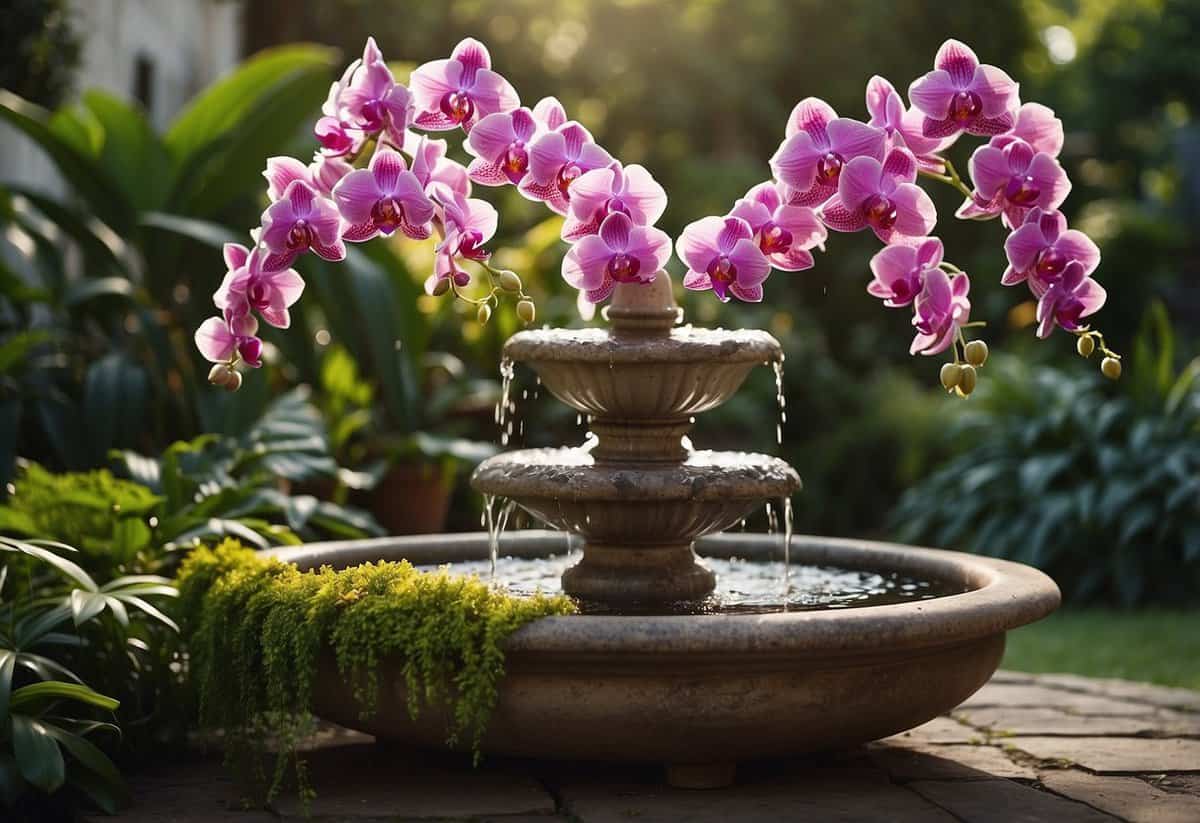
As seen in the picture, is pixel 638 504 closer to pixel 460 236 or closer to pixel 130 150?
pixel 460 236

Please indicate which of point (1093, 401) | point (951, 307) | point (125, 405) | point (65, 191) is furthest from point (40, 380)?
point (1093, 401)

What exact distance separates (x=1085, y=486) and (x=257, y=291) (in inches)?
198

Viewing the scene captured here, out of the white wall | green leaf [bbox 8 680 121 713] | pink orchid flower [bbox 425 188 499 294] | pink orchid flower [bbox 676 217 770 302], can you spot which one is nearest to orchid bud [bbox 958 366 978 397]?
pink orchid flower [bbox 676 217 770 302]

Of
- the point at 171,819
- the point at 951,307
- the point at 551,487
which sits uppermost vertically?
the point at 951,307

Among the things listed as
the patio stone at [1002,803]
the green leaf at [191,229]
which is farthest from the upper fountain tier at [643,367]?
the green leaf at [191,229]

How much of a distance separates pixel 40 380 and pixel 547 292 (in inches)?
142

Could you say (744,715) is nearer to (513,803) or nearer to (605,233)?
(513,803)

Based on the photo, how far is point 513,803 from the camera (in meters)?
3.18

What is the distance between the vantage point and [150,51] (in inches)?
394

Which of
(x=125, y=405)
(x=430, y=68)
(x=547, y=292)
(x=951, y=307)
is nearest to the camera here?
(x=951, y=307)

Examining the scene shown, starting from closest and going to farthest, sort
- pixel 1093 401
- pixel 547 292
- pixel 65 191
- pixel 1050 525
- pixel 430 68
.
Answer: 1. pixel 430 68
2. pixel 1050 525
3. pixel 1093 401
4. pixel 65 191
5. pixel 547 292

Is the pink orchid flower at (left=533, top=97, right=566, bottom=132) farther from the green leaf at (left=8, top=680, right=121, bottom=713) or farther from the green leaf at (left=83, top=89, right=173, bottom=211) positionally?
the green leaf at (left=83, top=89, right=173, bottom=211)

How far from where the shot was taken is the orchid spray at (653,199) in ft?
9.88

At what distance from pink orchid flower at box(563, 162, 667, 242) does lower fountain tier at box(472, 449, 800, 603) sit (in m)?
0.60
